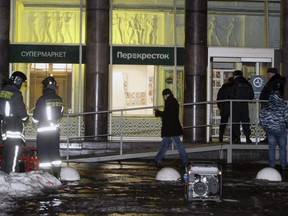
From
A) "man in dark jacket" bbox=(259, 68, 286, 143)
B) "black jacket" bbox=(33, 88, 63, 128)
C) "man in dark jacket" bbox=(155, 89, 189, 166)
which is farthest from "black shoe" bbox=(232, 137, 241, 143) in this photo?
"black jacket" bbox=(33, 88, 63, 128)

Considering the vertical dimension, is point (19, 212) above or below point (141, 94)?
below

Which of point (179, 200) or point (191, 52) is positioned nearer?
point (179, 200)

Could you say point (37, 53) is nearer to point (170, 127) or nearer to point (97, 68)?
point (97, 68)

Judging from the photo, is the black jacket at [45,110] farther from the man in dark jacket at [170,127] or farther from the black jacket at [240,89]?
the black jacket at [240,89]

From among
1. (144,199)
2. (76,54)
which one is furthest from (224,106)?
(144,199)

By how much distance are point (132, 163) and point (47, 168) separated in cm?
599

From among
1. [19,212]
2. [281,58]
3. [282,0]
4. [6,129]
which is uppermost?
[282,0]

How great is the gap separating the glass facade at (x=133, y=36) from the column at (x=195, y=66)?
853 millimetres

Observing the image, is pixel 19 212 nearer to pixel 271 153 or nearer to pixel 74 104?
pixel 271 153

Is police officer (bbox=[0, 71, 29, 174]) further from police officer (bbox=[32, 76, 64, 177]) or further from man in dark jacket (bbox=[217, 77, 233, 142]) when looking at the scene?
man in dark jacket (bbox=[217, 77, 233, 142])

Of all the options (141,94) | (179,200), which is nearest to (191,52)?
(141,94)

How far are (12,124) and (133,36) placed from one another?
1080cm

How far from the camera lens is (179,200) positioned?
11.9m

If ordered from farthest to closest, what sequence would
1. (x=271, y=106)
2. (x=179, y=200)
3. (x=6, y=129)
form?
(x=271, y=106), (x=6, y=129), (x=179, y=200)
